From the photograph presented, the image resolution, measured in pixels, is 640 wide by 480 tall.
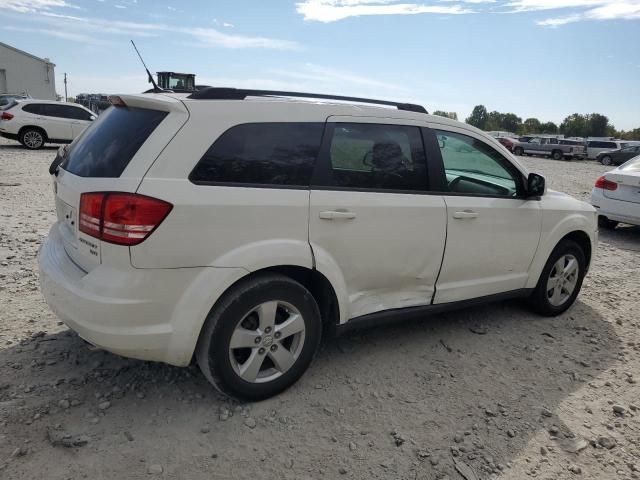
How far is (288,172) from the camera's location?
2.91m

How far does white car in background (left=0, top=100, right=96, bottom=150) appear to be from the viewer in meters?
15.5

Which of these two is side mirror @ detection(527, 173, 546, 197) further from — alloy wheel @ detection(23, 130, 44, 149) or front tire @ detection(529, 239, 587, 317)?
alloy wheel @ detection(23, 130, 44, 149)

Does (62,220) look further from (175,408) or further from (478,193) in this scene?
(478,193)

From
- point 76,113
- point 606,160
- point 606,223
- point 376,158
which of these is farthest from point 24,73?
point 376,158

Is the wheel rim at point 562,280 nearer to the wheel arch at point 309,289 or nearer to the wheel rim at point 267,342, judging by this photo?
the wheel arch at point 309,289

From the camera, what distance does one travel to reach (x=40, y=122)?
15.8m

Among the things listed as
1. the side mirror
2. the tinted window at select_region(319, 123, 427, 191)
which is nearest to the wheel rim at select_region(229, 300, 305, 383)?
the tinted window at select_region(319, 123, 427, 191)

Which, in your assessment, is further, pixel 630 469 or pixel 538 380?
pixel 538 380

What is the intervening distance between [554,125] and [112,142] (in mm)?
89307

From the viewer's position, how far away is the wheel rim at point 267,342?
282 centimetres

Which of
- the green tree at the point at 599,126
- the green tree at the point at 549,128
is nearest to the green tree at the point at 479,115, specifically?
the green tree at the point at 549,128

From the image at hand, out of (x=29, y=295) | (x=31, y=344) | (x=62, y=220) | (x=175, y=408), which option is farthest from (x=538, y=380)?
(x=29, y=295)

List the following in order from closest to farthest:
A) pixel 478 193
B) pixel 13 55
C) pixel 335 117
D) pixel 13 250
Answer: pixel 335 117
pixel 478 193
pixel 13 250
pixel 13 55

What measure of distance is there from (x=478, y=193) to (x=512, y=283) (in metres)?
0.88
